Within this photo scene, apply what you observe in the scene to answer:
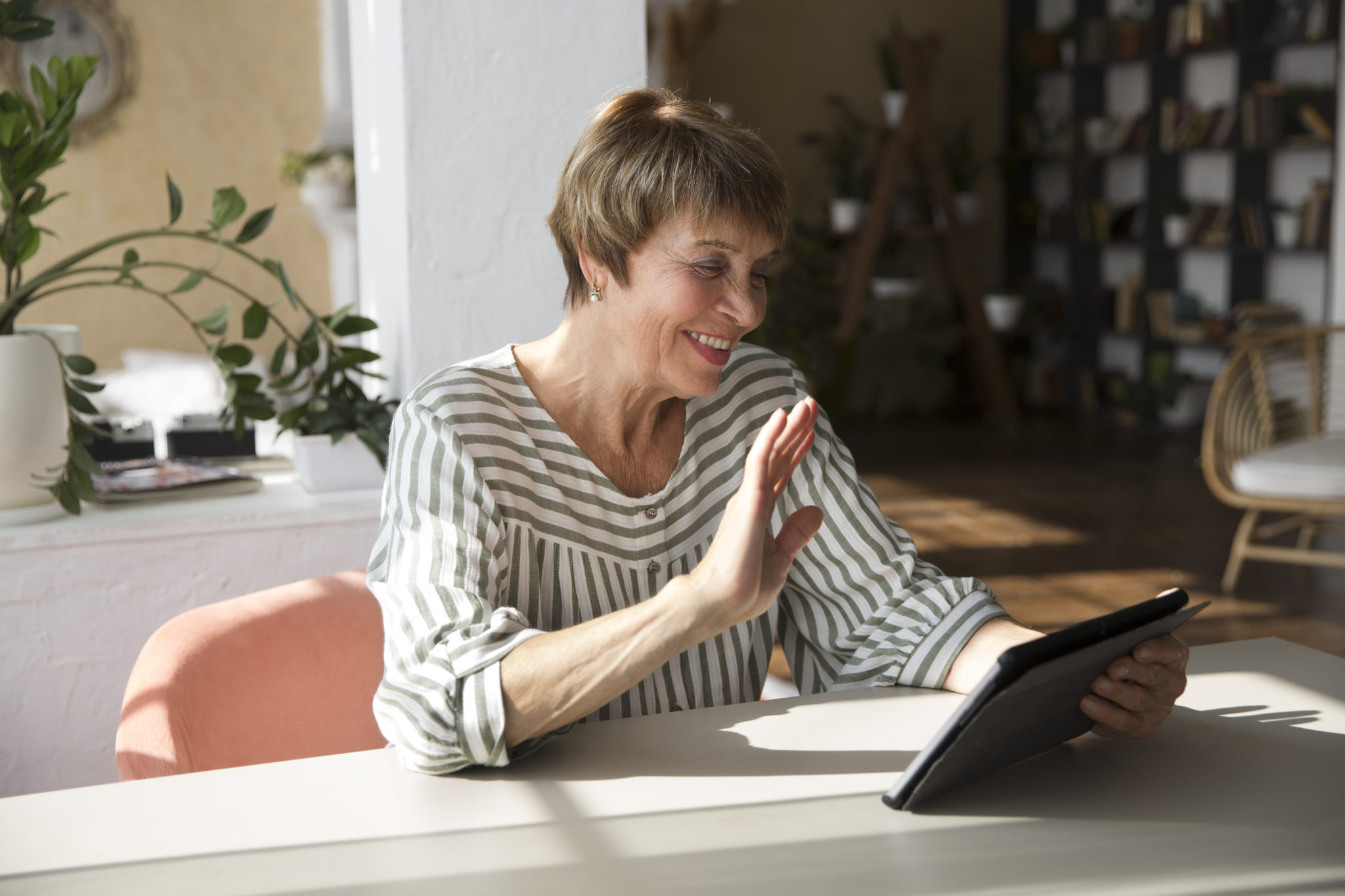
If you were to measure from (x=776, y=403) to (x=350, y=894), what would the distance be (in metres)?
0.92

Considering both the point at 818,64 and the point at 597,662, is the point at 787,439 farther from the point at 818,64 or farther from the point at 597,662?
the point at 818,64

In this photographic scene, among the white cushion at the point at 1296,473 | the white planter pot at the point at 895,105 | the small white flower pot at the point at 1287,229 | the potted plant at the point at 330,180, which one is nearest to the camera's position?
the white cushion at the point at 1296,473

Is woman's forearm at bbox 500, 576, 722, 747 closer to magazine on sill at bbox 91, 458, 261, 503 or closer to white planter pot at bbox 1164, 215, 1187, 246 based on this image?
magazine on sill at bbox 91, 458, 261, 503

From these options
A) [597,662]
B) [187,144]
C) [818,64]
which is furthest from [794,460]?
[818,64]

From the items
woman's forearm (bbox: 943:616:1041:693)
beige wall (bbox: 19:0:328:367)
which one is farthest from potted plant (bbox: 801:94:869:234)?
woman's forearm (bbox: 943:616:1041:693)

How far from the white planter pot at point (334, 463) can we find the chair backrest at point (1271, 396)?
3.12 m

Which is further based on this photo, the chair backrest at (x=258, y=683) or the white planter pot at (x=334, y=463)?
the white planter pot at (x=334, y=463)

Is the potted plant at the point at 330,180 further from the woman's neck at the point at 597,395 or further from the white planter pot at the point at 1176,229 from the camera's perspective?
the white planter pot at the point at 1176,229

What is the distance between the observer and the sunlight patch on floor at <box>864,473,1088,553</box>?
16.3 ft

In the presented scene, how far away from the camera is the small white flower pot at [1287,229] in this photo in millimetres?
6484

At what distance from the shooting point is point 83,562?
1.99 m

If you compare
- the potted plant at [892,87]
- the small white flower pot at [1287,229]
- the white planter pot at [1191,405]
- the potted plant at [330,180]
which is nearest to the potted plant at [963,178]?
the potted plant at [892,87]

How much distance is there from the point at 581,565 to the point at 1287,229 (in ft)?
20.3

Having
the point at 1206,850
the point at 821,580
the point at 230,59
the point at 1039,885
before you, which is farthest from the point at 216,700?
the point at 230,59
